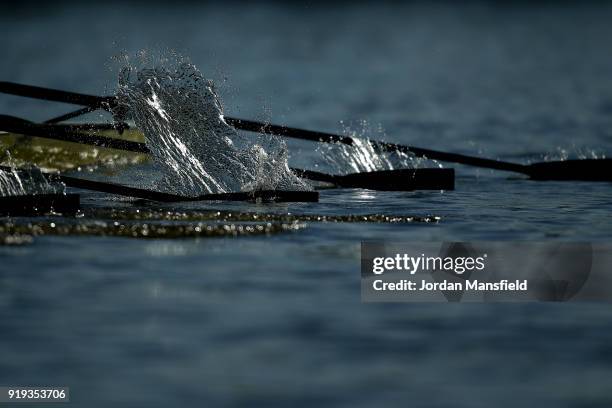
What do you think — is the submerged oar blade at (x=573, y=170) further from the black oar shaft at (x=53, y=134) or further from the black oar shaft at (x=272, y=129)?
the black oar shaft at (x=53, y=134)

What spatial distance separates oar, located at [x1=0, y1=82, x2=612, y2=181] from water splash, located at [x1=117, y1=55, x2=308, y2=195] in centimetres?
45

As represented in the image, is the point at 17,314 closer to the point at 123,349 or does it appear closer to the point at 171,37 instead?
the point at 123,349

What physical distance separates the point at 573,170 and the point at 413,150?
288 cm

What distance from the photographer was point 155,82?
1738 cm

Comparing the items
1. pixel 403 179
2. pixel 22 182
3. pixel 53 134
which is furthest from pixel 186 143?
pixel 403 179

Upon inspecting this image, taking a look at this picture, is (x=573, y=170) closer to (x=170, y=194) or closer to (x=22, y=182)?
(x=170, y=194)

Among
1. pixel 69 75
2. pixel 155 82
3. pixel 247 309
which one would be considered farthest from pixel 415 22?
pixel 247 309

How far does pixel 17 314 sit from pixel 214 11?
4286 inches

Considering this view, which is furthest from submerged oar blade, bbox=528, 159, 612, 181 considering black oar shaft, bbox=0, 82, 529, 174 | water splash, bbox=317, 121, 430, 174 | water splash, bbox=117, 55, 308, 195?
water splash, bbox=117, 55, 308, 195

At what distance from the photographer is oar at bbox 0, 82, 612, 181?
16688 mm

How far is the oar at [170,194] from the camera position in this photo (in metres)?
15.7

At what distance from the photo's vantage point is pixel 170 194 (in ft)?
52.5

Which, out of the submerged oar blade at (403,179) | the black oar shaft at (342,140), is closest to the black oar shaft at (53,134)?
the black oar shaft at (342,140)

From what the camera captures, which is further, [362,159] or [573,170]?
[362,159]
